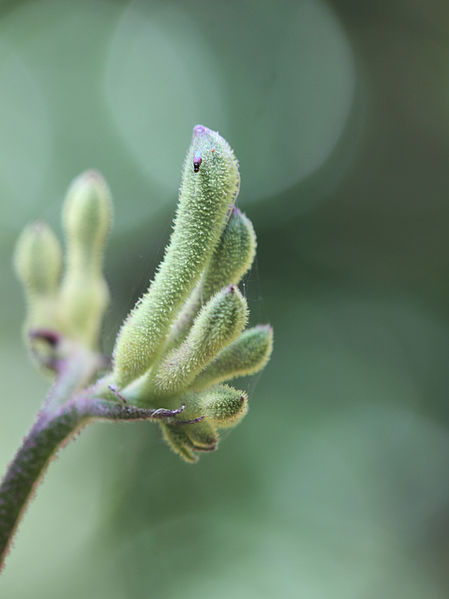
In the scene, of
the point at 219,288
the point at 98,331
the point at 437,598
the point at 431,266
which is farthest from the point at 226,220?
the point at 437,598

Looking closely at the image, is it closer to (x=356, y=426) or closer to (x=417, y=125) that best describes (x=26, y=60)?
(x=417, y=125)

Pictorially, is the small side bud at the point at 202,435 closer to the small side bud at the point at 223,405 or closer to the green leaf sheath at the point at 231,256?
the small side bud at the point at 223,405

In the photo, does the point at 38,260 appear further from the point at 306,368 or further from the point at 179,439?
the point at 306,368

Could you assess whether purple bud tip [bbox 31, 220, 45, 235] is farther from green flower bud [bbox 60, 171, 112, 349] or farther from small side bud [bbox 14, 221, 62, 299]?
green flower bud [bbox 60, 171, 112, 349]

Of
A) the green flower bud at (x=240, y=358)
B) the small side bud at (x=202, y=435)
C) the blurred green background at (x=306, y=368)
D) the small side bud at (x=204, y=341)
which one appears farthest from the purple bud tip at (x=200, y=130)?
the blurred green background at (x=306, y=368)

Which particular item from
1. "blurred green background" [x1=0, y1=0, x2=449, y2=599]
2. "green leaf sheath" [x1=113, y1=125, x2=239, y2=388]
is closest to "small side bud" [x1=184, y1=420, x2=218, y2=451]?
"green leaf sheath" [x1=113, y1=125, x2=239, y2=388]

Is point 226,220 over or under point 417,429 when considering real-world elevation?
under
